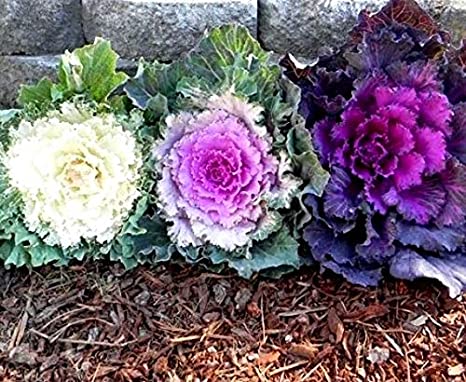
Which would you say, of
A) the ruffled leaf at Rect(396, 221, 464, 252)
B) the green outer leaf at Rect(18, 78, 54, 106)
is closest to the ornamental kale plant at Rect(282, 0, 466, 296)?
the ruffled leaf at Rect(396, 221, 464, 252)

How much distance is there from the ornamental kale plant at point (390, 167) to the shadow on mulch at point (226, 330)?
0.06 m

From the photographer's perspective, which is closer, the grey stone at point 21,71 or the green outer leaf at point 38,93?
the green outer leaf at point 38,93

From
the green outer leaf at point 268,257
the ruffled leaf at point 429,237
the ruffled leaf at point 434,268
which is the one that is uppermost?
the ruffled leaf at point 429,237

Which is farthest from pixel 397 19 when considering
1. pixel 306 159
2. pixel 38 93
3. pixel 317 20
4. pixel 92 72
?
pixel 38 93

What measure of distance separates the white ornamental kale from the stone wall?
0.28 meters

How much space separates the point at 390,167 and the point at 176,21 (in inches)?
21.4

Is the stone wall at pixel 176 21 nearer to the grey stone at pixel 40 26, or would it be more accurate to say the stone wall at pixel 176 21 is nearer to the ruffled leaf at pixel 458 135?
the grey stone at pixel 40 26

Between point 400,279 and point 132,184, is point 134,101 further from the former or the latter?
point 400,279

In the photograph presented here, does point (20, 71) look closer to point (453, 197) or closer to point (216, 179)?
point (216, 179)

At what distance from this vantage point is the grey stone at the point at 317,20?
167 cm

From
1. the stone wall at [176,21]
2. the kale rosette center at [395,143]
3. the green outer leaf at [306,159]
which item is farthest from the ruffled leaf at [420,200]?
the stone wall at [176,21]

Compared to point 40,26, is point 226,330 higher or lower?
lower

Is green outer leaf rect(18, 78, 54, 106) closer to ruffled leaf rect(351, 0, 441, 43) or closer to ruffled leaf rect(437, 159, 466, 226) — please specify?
ruffled leaf rect(351, 0, 441, 43)

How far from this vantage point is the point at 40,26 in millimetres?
1755
